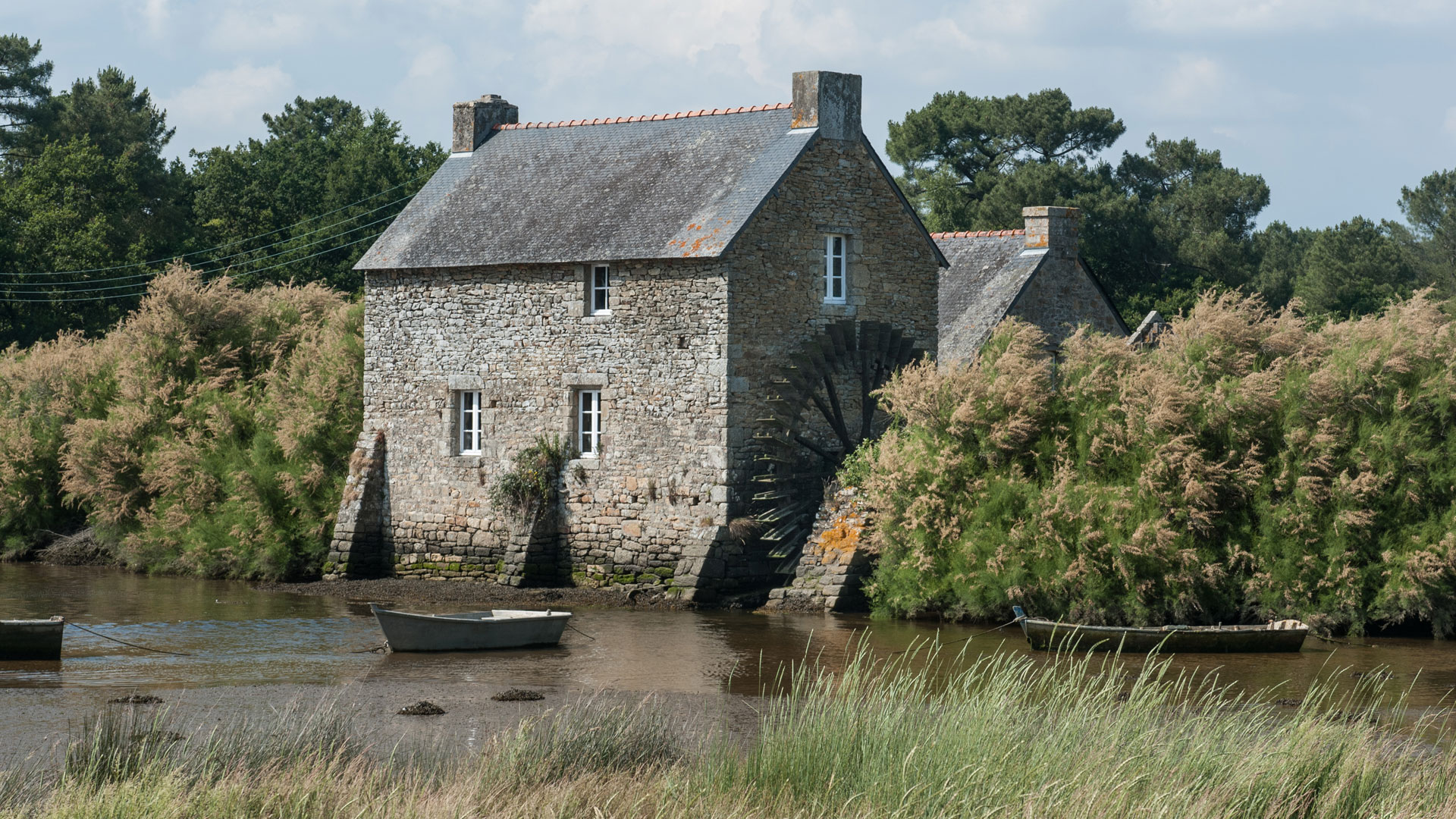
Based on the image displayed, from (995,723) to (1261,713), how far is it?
2.38 metres

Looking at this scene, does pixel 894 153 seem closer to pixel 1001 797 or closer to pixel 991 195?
pixel 991 195

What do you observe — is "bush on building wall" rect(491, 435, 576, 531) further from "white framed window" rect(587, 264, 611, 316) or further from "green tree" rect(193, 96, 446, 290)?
"green tree" rect(193, 96, 446, 290)

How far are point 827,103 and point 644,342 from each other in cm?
450

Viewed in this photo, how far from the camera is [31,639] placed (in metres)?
→ 16.8

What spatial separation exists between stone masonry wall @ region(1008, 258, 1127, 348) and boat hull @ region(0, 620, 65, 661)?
1764 cm

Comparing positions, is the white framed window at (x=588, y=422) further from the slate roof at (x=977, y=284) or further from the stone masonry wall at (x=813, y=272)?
the slate roof at (x=977, y=284)

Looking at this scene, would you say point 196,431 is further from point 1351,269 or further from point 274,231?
point 1351,269

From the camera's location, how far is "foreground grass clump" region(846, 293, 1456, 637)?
721 inches

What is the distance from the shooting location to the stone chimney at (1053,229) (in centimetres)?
2986

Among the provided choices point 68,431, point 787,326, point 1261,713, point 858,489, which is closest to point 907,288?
point 787,326

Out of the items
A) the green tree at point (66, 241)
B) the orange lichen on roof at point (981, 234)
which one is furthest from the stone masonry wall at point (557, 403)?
the green tree at point (66, 241)

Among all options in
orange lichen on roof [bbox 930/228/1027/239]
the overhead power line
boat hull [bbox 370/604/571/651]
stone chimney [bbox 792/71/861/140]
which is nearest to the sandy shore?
boat hull [bbox 370/604/571/651]

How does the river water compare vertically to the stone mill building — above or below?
below

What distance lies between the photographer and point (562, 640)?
18.5 metres
